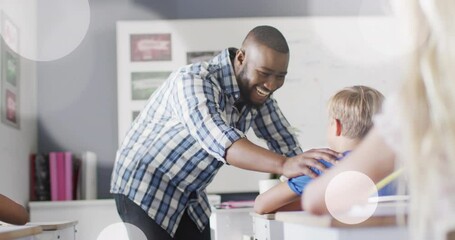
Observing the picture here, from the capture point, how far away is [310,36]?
4.02 m

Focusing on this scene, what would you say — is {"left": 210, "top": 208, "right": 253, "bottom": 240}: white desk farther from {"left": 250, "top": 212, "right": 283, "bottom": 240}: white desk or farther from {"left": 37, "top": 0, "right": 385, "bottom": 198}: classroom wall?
{"left": 37, "top": 0, "right": 385, "bottom": 198}: classroom wall

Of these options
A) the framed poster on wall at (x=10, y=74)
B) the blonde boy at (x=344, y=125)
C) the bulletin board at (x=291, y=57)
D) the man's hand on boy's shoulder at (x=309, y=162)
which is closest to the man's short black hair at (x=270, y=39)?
the blonde boy at (x=344, y=125)

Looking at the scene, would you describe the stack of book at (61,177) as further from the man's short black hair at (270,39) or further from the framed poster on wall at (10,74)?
the man's short black hair at (270,39)

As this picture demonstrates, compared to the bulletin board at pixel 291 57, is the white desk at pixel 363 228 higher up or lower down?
lower down

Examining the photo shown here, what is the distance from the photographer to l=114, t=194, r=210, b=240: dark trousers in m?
2.06

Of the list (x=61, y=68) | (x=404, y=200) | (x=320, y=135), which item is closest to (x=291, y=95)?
(x=320, y=135)

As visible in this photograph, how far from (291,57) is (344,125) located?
227cm

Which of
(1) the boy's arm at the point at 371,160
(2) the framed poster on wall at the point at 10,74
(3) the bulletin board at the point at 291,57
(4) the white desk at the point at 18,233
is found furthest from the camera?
(3) the bulletin board at the point at 291,57

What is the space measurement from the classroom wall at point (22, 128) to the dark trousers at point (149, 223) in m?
1.41

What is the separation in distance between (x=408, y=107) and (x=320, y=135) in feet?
10.5

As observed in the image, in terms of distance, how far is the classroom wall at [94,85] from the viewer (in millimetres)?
3926

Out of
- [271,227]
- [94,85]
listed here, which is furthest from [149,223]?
[94,85]

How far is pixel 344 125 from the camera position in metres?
1.76

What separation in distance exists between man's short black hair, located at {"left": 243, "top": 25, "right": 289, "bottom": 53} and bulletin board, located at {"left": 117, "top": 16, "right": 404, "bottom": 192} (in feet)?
5.99
